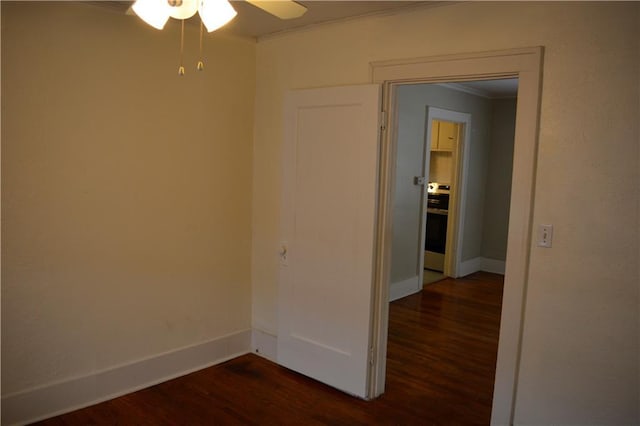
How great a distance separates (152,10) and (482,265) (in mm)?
6099

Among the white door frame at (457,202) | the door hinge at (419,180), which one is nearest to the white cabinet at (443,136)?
the white door frame at (457,202)

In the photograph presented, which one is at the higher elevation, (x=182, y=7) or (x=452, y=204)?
(x=182, y=7)

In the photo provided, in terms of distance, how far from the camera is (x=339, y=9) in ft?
9.66

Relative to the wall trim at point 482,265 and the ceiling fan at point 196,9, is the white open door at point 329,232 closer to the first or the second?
the ceiling fan at point 196,9

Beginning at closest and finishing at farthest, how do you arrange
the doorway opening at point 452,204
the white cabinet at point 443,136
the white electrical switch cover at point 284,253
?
the white electrical switch cover at point 284,253
the doorway opening at point 452,204
the white cabinet at point 443,136

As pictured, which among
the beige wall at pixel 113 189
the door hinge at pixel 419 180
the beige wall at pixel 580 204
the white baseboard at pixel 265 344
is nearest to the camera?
the beige wall at pixel 580 204

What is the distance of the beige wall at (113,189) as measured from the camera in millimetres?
2705

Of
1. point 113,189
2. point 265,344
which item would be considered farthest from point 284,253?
point 113,189

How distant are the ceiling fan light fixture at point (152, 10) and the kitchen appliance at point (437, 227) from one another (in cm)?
520

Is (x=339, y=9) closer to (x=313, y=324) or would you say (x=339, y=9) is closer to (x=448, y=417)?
(x=313, y=324)

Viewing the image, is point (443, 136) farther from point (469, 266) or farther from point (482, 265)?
point (482, 265)

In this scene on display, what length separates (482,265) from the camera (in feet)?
22.7

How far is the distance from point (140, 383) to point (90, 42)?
7.13 ft

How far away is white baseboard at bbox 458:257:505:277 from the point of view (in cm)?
662
